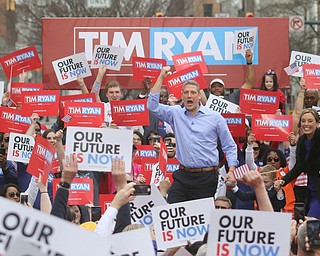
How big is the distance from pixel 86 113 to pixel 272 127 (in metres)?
2.29

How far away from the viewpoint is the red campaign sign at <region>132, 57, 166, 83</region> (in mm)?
15863

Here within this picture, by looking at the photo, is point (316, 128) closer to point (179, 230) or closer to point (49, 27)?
point (179, 230)

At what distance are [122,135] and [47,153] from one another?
42.7 inches

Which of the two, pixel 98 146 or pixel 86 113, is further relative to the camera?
pixel 86 113

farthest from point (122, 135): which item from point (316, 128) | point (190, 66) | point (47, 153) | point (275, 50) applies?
point (275, 50)

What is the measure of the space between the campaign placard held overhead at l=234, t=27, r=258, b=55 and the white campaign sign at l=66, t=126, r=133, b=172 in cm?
623

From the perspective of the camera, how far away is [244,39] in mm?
16500

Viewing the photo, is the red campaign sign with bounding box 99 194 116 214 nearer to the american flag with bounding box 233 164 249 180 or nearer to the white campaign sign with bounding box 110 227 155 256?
the american flag with bounding box 233 164 249 180

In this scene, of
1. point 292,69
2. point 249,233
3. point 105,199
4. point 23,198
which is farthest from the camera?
point 292,69

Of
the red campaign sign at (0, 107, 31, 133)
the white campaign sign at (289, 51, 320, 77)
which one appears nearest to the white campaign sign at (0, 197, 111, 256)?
the red campaign sign at (0, 107, 31, 133)

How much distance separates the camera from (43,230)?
629 cm

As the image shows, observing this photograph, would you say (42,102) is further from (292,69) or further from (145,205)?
(145,205)

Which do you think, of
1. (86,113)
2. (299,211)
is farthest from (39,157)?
(299,211)

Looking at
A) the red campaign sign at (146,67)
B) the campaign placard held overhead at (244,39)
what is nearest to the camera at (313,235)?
the red campaign sign at (146,67)
